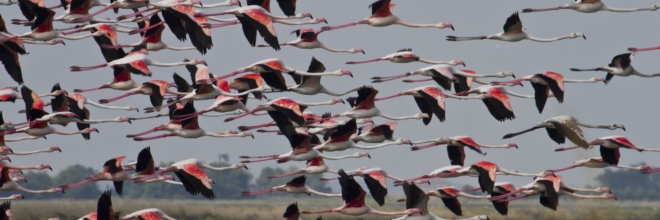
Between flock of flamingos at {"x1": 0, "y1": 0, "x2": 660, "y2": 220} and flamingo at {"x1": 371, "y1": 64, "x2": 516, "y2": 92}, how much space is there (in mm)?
20

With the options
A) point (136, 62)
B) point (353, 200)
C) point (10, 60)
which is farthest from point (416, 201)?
point (10, 60)

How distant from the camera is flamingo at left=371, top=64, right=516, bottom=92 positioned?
13430 millimetres

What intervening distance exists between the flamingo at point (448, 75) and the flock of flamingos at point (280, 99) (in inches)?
0.8

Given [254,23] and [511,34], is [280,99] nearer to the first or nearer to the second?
[254,23]

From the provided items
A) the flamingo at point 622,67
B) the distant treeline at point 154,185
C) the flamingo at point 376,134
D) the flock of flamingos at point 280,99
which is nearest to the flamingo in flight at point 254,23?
the flock of flamingos at point 280,99

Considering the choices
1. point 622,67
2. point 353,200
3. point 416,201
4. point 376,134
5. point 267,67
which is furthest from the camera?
point 376,134

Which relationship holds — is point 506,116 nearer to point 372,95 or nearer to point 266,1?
point 372,95

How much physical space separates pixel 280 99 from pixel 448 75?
7.72 feet

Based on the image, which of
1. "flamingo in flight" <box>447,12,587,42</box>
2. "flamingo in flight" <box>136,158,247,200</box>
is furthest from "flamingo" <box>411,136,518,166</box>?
"flamingo in flight" <box>136,158,247,200</box>

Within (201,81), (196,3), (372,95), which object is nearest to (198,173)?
(201,81)

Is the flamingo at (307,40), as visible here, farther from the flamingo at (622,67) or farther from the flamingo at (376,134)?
the flamingo at (622,67)

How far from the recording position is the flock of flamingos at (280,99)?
12.3 m

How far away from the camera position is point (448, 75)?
44.3 feet

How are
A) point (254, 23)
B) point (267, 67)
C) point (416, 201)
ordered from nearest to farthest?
point (254, 23), point (267, 67), point (416, 201)
